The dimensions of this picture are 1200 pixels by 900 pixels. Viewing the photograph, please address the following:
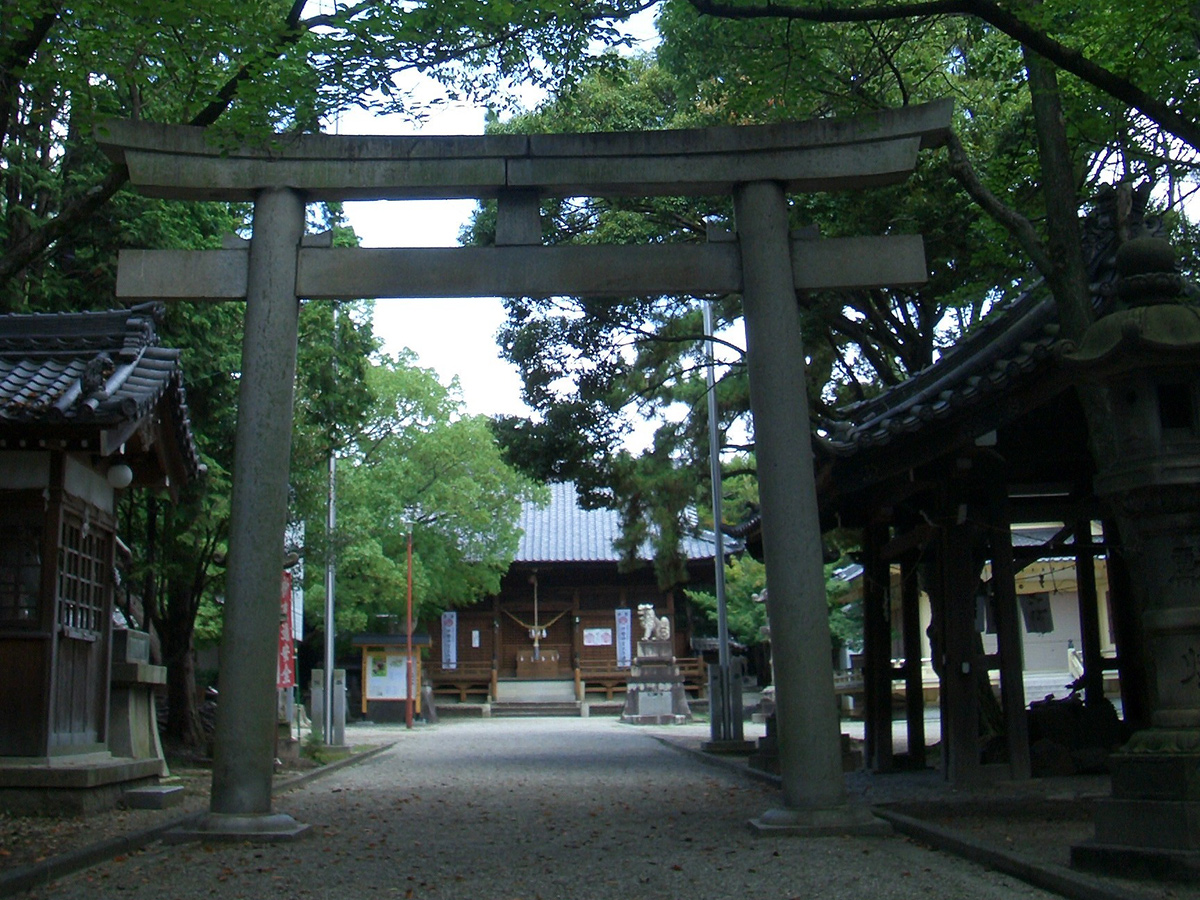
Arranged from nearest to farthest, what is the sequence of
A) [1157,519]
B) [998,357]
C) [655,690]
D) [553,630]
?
[1157,519] → [998,357] → [655,690] → [553,630]

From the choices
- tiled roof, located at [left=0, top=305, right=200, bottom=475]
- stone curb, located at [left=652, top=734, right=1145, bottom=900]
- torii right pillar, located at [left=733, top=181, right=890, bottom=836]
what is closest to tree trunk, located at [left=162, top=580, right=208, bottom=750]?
tiled roof, located at [left=0, top=305, right=200, bottom=475]

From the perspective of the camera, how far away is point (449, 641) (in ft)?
141

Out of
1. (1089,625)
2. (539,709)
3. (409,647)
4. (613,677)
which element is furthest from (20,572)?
(613,677)

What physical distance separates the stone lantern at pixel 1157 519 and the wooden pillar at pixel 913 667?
5653mm

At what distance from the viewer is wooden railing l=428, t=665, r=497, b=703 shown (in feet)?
139

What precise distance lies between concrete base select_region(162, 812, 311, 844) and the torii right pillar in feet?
10.7

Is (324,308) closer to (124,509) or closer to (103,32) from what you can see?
(124,509)

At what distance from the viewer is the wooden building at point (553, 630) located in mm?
42469

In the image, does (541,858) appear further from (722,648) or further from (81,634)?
(722,648)

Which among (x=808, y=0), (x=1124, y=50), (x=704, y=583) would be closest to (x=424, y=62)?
(x=808, y=0)

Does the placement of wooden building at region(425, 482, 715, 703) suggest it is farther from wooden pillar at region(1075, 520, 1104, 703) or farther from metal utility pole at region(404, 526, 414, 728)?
wooden pillar at region(1075, 520, 1104, 703)

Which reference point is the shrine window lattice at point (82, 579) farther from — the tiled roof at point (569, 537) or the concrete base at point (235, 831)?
the tiled roof at point (569, 537)

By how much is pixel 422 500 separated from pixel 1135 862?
30077 millimetres

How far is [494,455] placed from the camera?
3484 cm
